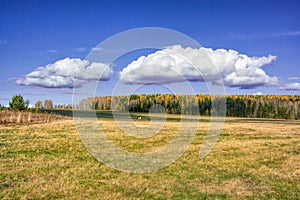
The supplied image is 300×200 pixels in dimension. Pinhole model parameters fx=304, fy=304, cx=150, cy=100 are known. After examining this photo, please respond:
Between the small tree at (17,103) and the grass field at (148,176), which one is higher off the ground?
the small tree at (17,103)

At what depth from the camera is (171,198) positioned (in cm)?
898

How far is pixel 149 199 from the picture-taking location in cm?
881

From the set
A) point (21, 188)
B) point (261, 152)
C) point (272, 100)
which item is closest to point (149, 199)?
point (21, 188)

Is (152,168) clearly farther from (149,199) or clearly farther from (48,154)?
(48,154)

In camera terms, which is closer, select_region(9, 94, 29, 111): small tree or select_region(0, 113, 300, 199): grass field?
select_region(0, 113, 300, 199): grass field

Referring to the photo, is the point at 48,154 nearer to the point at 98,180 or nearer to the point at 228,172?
the point at 98,180

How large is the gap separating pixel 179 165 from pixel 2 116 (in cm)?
2717

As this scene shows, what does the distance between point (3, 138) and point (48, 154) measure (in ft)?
22.3

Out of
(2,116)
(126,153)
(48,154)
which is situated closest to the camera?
(48,154)

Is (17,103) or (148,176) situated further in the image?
(17,103)

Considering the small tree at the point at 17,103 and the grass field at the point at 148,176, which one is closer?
the grass field at the point at 148,176

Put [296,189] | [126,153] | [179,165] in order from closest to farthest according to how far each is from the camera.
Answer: [296,189] → [179,165] → [126,153]

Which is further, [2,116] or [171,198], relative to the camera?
[2,116]

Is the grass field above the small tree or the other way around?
the other way around
